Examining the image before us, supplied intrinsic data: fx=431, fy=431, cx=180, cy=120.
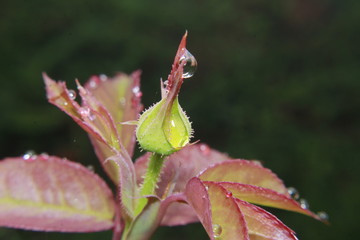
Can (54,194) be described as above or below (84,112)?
below

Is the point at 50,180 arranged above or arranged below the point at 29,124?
above

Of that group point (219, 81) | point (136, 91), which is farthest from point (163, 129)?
point (219, 81)

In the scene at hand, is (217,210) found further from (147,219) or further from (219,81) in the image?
(219,81)

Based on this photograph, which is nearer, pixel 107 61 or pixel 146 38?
pixel 107 61

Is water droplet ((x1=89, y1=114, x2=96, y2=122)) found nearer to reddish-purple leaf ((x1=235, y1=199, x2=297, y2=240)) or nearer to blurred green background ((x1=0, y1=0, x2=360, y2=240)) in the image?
reddish-purple leaf ((x1=235, y1=199, x2=297, y2=240))

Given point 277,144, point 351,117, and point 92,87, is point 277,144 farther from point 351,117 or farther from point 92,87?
point 92,87

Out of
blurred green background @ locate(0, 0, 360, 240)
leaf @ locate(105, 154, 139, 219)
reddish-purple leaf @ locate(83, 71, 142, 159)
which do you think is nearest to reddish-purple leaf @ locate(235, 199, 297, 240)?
leaf @ locate(105, 154, 139, 219)

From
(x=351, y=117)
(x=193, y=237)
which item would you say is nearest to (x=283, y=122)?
(x=351, y=117)
